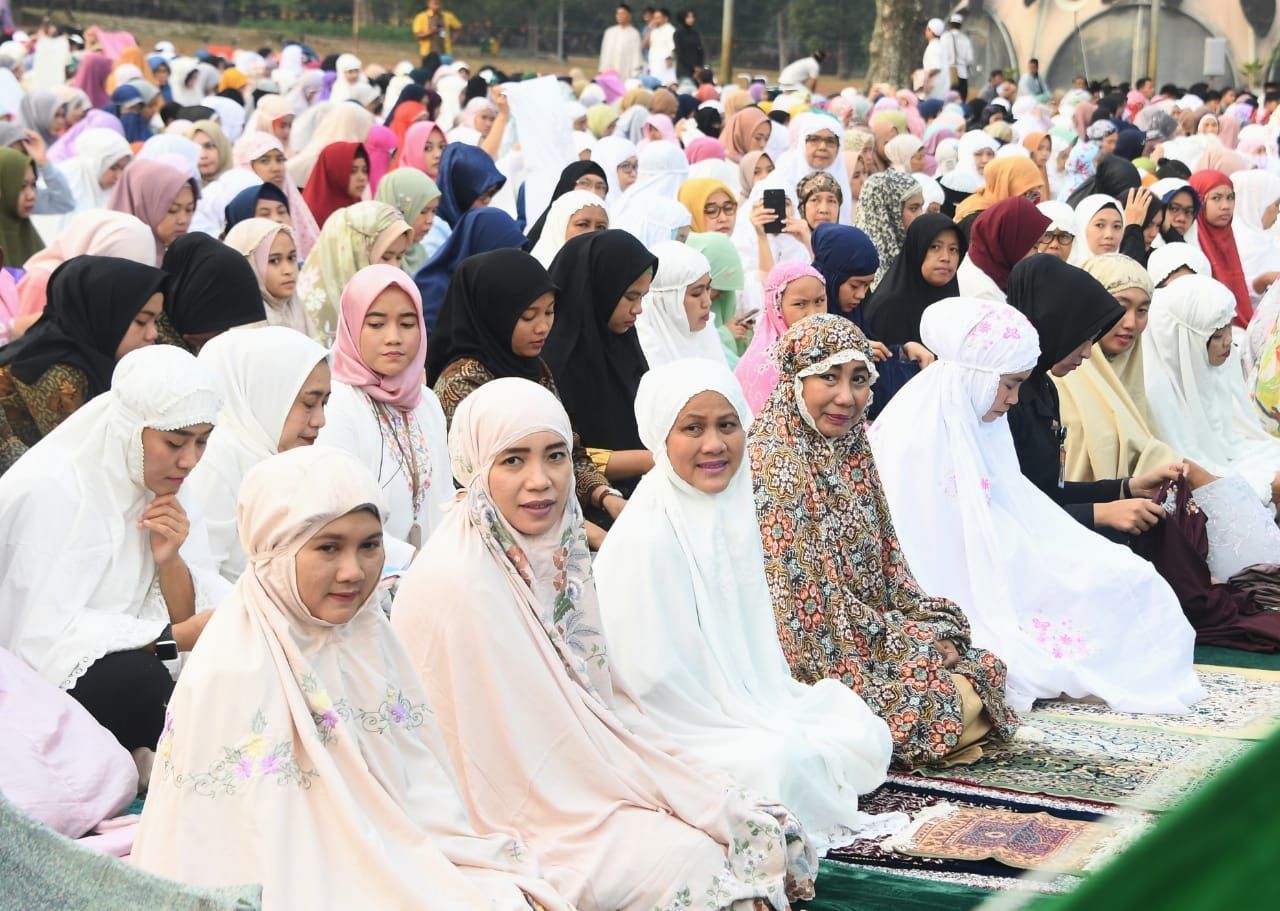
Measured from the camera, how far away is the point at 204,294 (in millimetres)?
5008

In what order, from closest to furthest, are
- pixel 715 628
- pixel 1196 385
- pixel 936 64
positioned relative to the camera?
1. pixel 715 628
2. pixel 1196 385
3. pixel 936 64

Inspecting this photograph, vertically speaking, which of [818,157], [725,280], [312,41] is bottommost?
[725,280]

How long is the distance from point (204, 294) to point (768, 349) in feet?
5.95

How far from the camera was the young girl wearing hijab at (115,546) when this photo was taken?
11.1ft

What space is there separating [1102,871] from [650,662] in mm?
2825

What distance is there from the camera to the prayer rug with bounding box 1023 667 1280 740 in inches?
166

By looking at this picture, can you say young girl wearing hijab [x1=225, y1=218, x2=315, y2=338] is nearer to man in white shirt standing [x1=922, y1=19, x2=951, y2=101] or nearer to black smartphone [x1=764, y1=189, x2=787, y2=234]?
black smartphone [x1=764, y1=189, x2=787, y2=234]

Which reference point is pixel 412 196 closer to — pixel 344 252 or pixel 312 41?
pixel 344 252

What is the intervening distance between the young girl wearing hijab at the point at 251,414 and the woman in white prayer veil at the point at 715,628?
0.90 meters

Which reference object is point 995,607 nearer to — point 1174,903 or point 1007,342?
point 1007,342

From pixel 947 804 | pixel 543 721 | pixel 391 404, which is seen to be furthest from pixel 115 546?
pixel 947 804

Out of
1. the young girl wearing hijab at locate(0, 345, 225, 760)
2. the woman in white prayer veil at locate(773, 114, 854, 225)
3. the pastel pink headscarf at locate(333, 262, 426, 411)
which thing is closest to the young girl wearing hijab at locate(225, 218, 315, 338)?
the pastel pink headscarf at locate(333, 262, 426, 411)

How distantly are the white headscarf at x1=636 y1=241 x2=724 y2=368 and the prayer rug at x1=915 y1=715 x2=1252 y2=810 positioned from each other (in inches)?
84.4

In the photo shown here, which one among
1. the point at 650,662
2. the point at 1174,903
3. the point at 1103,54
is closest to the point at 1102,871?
the point at 1174,903
